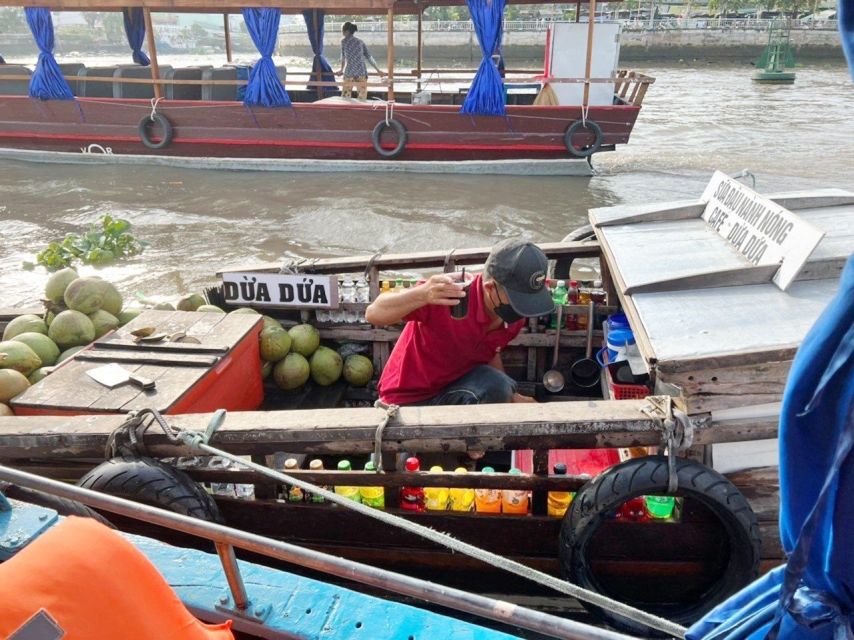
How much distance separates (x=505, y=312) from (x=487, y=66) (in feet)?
34.6

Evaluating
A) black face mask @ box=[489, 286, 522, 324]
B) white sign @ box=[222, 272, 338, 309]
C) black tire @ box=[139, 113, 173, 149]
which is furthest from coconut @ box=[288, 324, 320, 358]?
black tire @ box=[139, 113, 173, 149]

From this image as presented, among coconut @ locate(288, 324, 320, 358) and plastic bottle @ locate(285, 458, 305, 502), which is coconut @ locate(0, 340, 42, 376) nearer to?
coconut @ locate(288, 324, 320, 358)

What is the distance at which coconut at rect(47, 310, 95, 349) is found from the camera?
4.59 meters

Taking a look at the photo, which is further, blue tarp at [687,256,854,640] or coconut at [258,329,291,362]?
coconut at [258,329,291,362]

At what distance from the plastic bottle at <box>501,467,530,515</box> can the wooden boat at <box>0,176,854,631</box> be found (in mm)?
95

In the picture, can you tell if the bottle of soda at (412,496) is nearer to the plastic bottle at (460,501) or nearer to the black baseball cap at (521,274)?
the plastic bottle at (460,501)

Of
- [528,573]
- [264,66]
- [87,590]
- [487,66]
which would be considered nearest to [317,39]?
[264,66]

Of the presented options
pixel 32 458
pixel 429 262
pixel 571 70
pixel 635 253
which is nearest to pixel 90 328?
pixel 32 458

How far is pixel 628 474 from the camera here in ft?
8.77

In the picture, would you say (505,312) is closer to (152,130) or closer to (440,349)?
(440,349)

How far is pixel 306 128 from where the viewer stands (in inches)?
554

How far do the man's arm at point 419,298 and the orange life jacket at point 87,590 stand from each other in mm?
2005

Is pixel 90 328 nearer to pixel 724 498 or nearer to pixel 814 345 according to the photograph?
pixel 724 498

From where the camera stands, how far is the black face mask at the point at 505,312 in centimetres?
342
